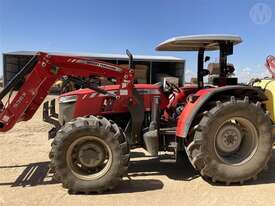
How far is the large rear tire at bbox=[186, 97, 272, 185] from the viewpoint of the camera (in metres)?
5.98

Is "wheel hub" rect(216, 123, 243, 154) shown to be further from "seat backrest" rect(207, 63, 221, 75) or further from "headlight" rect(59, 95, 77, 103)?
"headlight" rect(59, 95, 77, 103)

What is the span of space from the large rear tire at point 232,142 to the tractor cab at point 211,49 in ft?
2.16

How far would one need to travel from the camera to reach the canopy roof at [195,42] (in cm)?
630

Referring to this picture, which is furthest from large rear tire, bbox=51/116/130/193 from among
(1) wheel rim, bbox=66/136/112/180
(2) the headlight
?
(2) the headlight

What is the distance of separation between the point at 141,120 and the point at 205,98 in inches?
44.9

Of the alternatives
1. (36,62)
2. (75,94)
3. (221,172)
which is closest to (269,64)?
(221,172)

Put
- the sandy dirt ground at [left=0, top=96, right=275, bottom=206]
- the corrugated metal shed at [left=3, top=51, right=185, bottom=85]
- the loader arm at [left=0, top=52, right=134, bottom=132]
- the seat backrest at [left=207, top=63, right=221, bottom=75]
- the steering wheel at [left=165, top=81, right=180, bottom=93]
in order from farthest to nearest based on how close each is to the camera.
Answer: the corrugated metal shed at [left=3, top=51, right=185, bottom=85] < the steering wheel at [left=165, top=81, right=180, bottom=93] < the seat backrest at [left=207, top=63, right=221, bottom=75] < the loader arm at [left=0, top=52, right=134, bottom=132] < the sandy dirt ground at [left=0, top=96, right=275, bottom=206]

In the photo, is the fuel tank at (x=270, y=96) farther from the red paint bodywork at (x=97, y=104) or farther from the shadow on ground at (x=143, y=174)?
the red paint bodywork at (x=97, y=104)

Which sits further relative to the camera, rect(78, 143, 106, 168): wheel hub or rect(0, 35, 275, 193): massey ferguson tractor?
Result: rect(78, 143, 106, 168): wheel hub

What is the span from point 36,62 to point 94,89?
1.03 m

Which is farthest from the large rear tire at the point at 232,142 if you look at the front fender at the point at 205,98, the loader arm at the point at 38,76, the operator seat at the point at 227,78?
the loader arm at the point at 38,76

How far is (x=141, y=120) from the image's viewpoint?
6543mm

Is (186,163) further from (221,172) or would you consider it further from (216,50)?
(216,50)

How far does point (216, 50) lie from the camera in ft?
24.1
